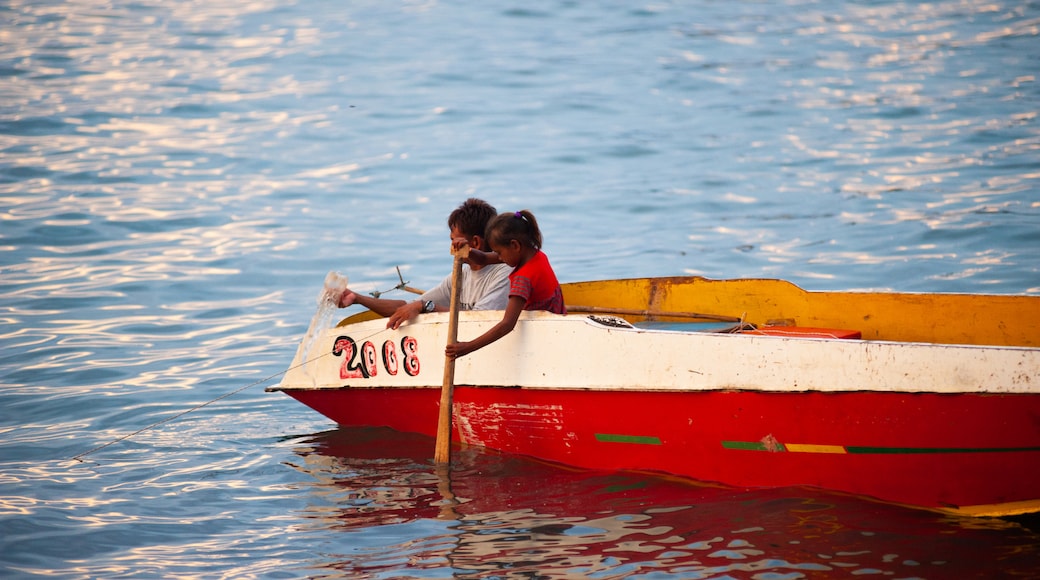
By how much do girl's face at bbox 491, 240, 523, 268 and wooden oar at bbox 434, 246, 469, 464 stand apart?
25 centimetres

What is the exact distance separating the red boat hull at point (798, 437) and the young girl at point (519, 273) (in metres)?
0.38

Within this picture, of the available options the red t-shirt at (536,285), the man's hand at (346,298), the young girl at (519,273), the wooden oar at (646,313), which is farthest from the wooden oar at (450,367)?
the wooden oar at (646,313)

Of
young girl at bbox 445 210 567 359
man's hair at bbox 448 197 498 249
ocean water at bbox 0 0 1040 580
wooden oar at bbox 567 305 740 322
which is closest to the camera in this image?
ocean water at bbox 0 0 1040 580

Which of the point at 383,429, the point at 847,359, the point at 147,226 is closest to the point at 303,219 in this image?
the point at 147,226

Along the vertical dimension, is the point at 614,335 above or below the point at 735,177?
below

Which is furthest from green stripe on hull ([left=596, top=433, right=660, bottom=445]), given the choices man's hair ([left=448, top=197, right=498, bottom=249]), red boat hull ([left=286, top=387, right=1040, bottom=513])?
man's hair ([left=448, top=197, right=498, bottom=249])

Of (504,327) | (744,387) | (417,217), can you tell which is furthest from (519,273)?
(417,217)

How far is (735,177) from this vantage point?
14.6m

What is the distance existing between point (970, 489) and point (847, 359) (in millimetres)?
831

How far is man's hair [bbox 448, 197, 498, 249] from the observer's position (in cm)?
620

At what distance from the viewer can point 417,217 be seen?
13.8 meters

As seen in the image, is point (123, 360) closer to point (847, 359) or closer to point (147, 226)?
point (147, 226)

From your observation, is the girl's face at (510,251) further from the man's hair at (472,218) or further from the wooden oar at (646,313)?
the wooden oar at (646,313)

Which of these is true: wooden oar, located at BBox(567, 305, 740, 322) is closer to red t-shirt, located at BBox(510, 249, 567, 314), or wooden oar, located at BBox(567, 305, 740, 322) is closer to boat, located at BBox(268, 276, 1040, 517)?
boat, located at BBox(268, 276, 1040, 517)
